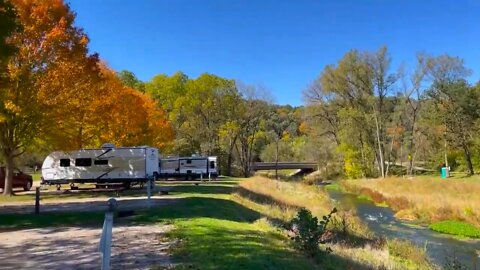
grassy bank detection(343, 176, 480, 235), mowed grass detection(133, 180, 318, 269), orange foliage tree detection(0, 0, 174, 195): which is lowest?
grassy bank detection(343, 176, 480, 235)

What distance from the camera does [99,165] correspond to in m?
31.0

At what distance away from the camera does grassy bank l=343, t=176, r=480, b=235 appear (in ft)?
85.8

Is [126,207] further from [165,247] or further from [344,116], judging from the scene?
[344,116]

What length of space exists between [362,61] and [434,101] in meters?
10.8

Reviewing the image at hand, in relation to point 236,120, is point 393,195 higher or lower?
lower

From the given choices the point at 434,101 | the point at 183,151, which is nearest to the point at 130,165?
the point at 183,151

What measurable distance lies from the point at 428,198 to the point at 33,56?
1063 inches

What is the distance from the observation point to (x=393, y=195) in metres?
37.4

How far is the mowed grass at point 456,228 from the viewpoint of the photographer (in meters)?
21.9

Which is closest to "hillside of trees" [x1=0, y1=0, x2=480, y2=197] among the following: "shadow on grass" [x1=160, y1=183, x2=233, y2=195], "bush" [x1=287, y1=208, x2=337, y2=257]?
"shadow on grass" [x1=160, y1=183, x2=233, y2=195]

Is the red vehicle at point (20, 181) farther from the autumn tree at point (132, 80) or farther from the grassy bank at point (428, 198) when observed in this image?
the autumn tree at point (132, 80)

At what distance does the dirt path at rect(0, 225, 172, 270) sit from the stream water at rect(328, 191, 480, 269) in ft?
34.9

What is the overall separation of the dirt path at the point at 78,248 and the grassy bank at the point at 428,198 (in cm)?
1892

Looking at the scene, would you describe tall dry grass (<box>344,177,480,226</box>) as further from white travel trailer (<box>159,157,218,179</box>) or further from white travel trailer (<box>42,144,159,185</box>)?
white travel trailer (<box>42,144,159,185</box>)
